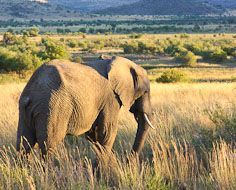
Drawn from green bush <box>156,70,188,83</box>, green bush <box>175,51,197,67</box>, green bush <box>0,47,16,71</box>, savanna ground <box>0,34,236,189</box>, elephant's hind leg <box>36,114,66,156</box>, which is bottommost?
green bush <box>175,51,197,67</box>

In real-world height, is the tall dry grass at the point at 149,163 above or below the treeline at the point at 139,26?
above

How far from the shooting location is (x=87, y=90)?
7.52m

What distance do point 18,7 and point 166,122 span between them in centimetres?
18297

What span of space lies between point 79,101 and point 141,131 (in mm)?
1468

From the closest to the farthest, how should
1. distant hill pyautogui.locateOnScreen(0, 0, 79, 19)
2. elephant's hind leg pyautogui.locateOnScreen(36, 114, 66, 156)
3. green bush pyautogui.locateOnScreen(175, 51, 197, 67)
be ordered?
elephant's hind leg pyautogui.locateOnScreen(36, 114, 66, 156)
green bush pyautogui.locateOnScreen(175, 51, 197, 67)
distant hill pyautogui.locateOnScreen(0, 0, 79, 19)

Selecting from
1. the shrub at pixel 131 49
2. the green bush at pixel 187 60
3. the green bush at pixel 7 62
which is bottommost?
the shrub at pixel 131 49

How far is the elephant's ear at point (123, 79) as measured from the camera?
792cm

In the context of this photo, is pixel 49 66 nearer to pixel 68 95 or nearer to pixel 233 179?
pixel 68 95

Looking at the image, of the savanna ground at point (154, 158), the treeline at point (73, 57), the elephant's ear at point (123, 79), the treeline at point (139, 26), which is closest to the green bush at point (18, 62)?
the treeline at point (73, 57)

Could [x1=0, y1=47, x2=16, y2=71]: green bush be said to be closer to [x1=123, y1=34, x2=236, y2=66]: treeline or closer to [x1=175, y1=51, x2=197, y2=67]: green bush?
[x1=175, y1=51, x2=197, y2=67]: green bush

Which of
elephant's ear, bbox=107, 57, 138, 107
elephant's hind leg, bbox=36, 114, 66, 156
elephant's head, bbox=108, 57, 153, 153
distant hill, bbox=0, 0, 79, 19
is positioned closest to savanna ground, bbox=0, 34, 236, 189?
elephant's hind leg, bbox=36, 114, 66, 156

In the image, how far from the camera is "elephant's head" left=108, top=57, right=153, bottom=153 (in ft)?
26.1

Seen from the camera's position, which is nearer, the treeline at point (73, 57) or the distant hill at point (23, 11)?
the treeline at point (73, 57)

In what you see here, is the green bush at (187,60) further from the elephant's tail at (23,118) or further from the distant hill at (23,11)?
the distant hill at (23,11)
